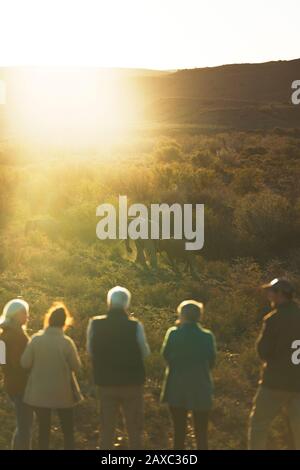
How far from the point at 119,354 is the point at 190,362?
2.38ft

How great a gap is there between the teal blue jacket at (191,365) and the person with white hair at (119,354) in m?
0.32

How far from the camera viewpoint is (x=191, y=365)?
298 inches

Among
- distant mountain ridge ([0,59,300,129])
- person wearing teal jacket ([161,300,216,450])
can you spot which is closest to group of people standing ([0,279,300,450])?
person wearing teal jacket ([161,300,216,450])

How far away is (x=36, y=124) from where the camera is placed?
10225 centimetres

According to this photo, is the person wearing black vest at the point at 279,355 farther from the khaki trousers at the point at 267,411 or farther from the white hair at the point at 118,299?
the white hair at the point at 118,299

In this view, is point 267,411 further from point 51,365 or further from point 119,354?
→ point 51,365

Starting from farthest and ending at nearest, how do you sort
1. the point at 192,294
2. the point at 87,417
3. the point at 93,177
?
the point at 93,177 → the point at 192,294 → the point at 87,417

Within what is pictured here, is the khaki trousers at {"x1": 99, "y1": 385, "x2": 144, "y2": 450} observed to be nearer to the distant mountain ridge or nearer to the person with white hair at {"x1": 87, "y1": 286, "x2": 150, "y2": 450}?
the person with white hair at {"x1": 87, "y1": 286, "x2": 150, "y2": 450}

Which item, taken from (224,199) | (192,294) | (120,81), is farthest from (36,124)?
(192,294)

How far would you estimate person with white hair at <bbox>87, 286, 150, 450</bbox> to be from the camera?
7.45 meters

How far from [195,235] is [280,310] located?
15424 mm

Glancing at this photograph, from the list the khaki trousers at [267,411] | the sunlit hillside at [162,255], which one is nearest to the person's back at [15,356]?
the sunlit hillside at [162,255]

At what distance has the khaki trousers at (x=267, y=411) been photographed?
7527mm
